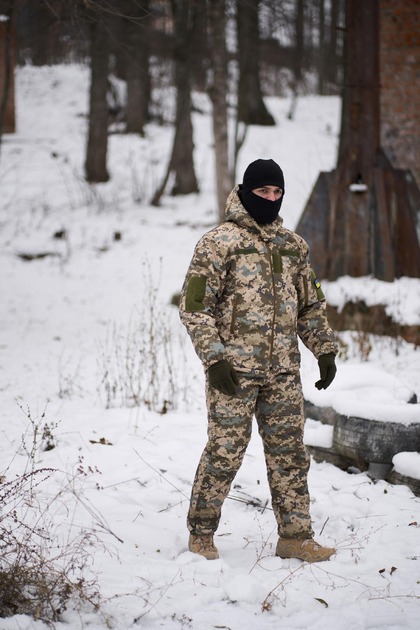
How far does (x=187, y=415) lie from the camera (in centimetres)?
503

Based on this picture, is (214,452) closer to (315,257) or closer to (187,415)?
(187,415)

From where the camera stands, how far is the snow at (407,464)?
3.58 m

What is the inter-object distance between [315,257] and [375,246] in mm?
Answer: 771

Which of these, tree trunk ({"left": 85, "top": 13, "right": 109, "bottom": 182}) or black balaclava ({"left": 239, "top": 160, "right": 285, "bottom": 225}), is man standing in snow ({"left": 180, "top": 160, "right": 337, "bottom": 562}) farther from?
tree trunk ({"left": 85, "top": 13, "right": 109, "bottom": 182})

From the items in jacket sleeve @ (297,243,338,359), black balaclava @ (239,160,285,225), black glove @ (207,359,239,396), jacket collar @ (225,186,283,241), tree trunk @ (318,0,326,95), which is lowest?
black glove @ (207,359,239,396)

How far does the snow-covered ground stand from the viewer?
2.50 meters

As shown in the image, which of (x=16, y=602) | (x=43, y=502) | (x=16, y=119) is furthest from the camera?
(x=16, y=119)

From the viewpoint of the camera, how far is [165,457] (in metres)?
4.13

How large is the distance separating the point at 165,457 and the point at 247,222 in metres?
2.09

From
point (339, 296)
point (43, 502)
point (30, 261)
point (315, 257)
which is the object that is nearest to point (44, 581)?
point (43, 502)

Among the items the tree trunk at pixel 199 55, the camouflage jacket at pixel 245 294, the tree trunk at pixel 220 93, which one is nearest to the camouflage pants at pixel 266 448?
the camouflage jacket at pixel 245 294

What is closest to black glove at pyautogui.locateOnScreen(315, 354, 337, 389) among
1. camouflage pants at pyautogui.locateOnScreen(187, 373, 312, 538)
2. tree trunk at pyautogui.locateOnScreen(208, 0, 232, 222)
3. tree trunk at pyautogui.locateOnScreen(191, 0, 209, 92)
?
camouflage pants at pyautogui.locateOnScreen(187, 373, 312, 538)

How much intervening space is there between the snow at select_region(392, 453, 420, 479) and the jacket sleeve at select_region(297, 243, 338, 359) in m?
1.20

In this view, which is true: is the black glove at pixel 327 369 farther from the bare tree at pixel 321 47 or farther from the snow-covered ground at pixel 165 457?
the bare tree at pixel 321 47
